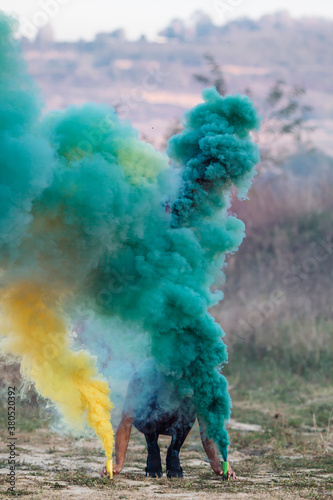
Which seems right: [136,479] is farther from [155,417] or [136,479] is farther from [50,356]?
[50,356]

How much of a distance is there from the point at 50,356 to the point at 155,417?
1152 mm

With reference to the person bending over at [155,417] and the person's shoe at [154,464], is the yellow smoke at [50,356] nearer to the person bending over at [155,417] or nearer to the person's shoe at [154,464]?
the person bending over at [155,417]

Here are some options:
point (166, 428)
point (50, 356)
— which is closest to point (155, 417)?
point (166, 428)

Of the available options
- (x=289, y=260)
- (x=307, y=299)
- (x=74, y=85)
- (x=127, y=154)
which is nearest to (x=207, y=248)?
(x=127, y=154)

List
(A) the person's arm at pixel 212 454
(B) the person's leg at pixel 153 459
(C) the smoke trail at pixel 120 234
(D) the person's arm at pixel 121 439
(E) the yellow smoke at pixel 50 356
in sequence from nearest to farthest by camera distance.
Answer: (C) the smoke trail at pixel 120 234, (E) the yellow smoke at pixel 50 356, (A) the person's arm at pixel 212 454, (D) the person's arm at pixel 121 439, (B) the person's leg at pixel 153 459

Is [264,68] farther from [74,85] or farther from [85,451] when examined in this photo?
[85,451]

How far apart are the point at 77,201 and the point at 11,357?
1504mm

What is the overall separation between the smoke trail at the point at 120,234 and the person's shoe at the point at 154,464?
2.17ft

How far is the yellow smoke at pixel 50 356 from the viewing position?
5.05 m

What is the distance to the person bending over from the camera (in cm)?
549

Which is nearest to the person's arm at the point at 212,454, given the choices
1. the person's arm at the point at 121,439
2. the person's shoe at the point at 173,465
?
the person's shoe at the point at 173,465

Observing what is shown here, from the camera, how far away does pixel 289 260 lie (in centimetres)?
1670

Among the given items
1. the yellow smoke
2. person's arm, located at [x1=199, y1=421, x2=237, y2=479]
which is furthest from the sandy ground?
the yellow smoke

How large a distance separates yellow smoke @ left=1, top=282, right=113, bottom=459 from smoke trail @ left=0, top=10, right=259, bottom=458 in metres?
0.01
